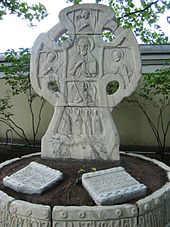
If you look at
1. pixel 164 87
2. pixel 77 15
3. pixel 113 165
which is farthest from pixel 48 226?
pixel 164 87

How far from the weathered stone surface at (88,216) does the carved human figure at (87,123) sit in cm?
123

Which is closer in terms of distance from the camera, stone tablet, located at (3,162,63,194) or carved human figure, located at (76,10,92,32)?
stone tablet, located at (3,162,63,194)

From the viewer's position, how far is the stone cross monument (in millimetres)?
3346

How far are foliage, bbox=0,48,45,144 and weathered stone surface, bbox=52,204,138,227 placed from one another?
10.6 ft

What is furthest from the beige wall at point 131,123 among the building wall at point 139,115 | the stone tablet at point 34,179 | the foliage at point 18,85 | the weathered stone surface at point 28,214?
the weathered stone surface at point 28,214

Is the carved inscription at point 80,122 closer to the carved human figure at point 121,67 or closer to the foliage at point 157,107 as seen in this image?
the carved human figure at point 121,67

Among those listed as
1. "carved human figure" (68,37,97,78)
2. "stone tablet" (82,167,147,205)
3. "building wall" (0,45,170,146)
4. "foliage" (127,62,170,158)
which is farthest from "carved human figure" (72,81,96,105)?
"building wall" (0,45,170,146)

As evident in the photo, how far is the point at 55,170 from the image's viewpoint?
9.92 ft

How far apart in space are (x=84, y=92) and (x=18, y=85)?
274cm

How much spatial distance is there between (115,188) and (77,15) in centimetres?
215

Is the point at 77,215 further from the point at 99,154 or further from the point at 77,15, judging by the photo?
the point at 77,15

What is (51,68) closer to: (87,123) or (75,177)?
(87,123)

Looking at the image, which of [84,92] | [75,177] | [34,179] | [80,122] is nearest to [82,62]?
[84,92]

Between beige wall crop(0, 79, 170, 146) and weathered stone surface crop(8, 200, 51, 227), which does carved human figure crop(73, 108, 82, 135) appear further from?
beige wall crop(0, 79, 170, 146)
